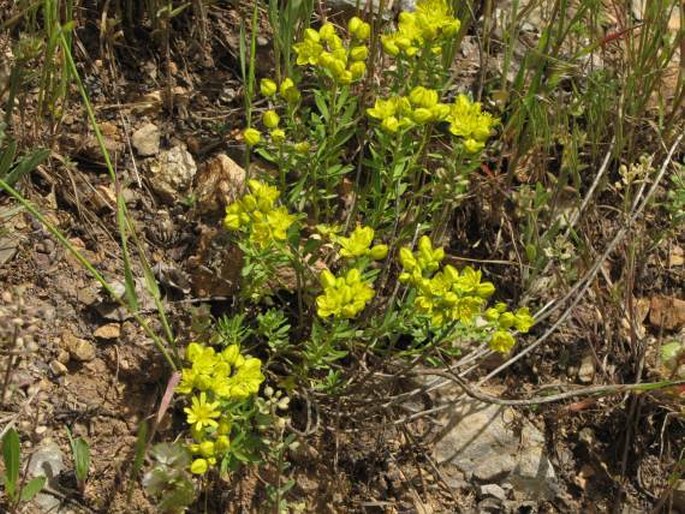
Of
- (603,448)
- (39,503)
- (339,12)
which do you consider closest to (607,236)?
(603,448)

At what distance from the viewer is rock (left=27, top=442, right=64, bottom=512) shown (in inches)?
101

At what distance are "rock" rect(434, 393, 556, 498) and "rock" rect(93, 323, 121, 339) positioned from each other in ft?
3.82

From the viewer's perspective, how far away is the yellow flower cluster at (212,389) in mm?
2426

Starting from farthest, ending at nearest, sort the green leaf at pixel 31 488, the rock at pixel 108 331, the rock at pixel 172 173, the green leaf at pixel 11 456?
the rock at pixel 172 173
the rock at pixel 108 331
the green leaf at pixel 31 488
the green leaf at pixel 11 456

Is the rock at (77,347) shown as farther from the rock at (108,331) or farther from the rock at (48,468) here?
the rock at (48,468)

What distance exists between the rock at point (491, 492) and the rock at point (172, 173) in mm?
1528

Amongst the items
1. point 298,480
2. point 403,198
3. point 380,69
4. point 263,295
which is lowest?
point 298,480

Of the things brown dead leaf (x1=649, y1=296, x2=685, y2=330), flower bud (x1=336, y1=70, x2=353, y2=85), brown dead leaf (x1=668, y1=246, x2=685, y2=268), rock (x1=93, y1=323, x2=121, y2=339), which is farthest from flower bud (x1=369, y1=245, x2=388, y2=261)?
brown dead leaf (x1=668, y1=246, x2=685, y2=268)

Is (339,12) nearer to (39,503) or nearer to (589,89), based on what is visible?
(589,89)

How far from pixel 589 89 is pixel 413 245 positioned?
3.47ft

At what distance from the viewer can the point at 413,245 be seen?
314cm

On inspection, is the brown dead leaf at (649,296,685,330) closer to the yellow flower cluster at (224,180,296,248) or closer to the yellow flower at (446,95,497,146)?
the yellow flower at (446,95,497,146)

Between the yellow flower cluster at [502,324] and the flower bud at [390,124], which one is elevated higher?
the flower bud at [390,124]

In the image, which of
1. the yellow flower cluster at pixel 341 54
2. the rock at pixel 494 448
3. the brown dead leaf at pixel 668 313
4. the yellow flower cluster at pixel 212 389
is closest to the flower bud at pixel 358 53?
the yellow flower cluster at pixel 341 54
